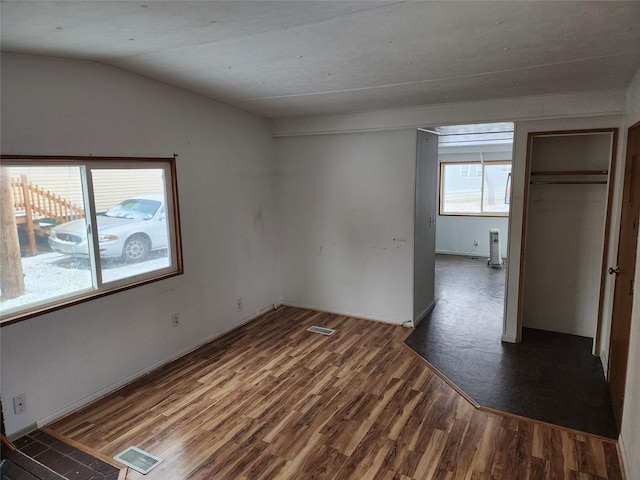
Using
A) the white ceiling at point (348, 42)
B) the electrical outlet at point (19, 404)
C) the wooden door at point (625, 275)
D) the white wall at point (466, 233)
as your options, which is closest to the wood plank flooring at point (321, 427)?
the electrical outlet at point (19, 404)

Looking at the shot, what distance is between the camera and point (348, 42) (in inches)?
92.2

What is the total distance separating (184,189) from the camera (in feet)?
12.5

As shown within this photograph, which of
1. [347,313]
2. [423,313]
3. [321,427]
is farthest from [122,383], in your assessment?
[423,313]

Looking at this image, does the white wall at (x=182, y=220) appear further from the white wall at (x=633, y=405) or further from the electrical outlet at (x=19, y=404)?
the white wall at (x=633, y=405)

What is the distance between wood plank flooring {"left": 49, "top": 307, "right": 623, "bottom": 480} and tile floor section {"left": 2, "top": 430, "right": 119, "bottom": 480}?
12 centimetres

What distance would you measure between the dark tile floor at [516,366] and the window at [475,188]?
3.47 meters

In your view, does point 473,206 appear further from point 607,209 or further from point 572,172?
point 607,209

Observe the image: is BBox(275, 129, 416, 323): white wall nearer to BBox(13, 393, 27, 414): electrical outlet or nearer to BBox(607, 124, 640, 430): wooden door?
BBox(607, 124, 640, 430): wooden door

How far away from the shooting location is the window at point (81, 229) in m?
2.62

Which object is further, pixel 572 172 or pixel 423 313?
pixel 423 313

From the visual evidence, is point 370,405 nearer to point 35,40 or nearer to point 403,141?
point 403,141

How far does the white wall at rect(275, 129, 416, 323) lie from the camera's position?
4480 millimetres

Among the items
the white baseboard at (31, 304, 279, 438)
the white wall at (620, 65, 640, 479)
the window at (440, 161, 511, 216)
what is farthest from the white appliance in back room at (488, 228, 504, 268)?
the white wall at (620, 65, 640, 479)

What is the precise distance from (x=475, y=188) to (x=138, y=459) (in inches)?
306
